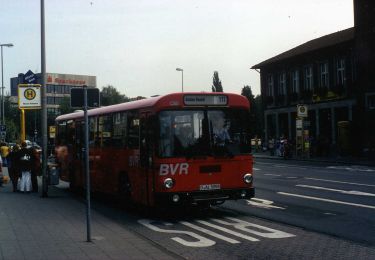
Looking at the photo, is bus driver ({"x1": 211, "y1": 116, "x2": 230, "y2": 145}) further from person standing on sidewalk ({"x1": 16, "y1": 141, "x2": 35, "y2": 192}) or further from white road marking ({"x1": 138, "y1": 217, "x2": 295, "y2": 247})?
person standing on sidewalk ({"x1": 16, "y1": 141, "x2": 35, "y2": 192})

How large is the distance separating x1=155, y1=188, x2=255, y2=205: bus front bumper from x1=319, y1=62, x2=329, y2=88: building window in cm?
3900

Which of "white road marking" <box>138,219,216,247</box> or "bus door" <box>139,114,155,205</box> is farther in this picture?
"bus door" <box>139,114,155,205</box>

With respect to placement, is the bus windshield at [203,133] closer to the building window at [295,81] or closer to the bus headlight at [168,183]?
the bus headlight at [168,183]

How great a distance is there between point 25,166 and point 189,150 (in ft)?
29.3

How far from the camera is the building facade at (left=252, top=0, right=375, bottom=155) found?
42750 mm

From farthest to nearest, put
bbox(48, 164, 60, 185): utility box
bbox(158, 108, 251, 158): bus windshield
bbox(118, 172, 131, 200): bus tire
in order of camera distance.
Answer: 1. bbox(48, 164, 60, 185): utility box
2. bbox(118, 172, 131, 200): bus tire
3. bbox(158, 108, 251, 158): bus windshield

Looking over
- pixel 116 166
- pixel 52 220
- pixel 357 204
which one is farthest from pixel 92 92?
pixel 357 204

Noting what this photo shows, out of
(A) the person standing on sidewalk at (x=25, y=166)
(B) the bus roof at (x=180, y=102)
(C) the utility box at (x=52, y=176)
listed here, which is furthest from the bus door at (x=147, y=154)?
(A) the person standing on sidewalk at (x=25, y=166)

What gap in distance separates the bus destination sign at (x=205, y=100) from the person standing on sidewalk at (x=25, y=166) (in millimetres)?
8795

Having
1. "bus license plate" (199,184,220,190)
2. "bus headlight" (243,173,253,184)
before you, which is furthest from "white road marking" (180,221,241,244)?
"bus headlight" (243,173,253,184)

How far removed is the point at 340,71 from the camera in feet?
159

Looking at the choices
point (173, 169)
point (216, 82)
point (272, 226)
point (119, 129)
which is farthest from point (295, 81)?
point (216, 82)

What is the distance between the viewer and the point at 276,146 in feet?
172

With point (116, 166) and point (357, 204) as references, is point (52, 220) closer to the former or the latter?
point (116, 166)
